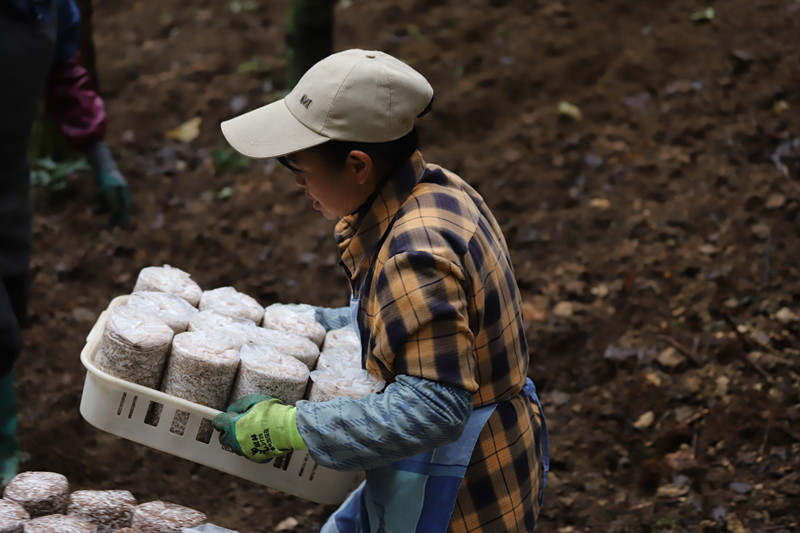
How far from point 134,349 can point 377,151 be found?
0.94 m

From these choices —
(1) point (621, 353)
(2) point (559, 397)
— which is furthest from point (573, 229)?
(2) point (559, 397)

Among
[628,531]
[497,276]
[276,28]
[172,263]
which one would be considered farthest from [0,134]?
[276,28]

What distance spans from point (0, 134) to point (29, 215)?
1.31ft

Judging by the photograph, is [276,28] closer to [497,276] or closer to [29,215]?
[29,215]

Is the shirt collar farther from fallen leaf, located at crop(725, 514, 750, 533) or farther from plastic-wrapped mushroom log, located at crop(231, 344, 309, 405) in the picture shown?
fallen leaf, located at crop(725, 514, 750, 533)

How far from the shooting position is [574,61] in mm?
6605

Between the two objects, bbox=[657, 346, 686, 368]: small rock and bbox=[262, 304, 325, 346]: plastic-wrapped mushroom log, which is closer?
bbox=[262, 304, 325, 346]: plastic-wrapped mushroom log

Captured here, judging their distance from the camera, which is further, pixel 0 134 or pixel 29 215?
pixel 29 215

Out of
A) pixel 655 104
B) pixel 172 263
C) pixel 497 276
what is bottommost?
pixel 172 263

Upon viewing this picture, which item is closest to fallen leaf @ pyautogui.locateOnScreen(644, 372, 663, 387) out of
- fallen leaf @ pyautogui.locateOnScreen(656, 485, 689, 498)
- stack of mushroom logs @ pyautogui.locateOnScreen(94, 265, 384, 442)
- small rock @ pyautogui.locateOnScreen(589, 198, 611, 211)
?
fallen leaf @ pyautogui.locateOnScreen(656, 485, 689, 498)

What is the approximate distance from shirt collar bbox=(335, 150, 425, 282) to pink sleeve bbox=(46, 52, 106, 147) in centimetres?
224

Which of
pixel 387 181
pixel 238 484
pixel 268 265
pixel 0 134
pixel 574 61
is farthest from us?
pixel 574 61

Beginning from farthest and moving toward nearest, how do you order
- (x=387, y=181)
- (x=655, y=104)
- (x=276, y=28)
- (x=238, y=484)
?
(x=276, y=28) → (x=655, y=104) → (x=238, y=484) → (x=387, y=181)

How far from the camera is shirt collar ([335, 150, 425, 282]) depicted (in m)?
2.06
